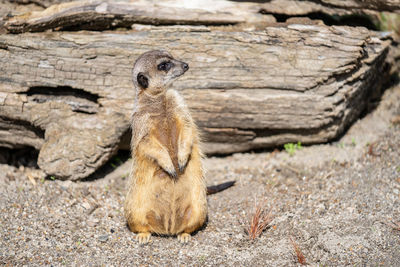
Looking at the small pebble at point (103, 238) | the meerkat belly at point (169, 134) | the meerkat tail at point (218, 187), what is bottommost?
the small pebble at point (103, 238)

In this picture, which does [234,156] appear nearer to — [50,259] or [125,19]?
[125,19]

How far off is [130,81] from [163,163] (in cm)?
147

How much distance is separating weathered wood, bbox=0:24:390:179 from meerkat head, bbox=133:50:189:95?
2.53 feet

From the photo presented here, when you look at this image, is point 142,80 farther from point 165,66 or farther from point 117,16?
point 117,16

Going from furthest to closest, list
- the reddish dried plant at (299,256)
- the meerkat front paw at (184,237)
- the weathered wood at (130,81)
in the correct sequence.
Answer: the weathered wood at (130,81)
the meerkat front paw at (184,237)
the reddish dried plant at (299,256)

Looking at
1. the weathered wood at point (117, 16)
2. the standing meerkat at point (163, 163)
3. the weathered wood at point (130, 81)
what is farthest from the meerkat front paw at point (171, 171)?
the weathered wood at point (117, 16)

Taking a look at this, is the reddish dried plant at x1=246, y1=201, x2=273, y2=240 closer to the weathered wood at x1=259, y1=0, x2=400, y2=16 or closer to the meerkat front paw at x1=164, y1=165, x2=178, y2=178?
the meerkat front paw at x1=164, y1=165, x2=178, y2=178

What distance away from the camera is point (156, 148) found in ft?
13.9

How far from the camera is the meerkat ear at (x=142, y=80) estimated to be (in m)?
4.35

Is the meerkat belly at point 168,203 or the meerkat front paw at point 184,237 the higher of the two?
the meerkat belly at point 168,203

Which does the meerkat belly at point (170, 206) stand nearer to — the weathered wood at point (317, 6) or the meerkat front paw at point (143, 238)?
the meerkat front paw at point (143, 238)

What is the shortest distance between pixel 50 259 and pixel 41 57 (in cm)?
243

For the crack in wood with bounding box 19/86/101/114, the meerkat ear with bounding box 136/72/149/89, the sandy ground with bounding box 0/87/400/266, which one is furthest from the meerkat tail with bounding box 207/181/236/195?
the crack in wood with bounding box 19/86/101/114

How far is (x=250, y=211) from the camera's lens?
4.59 metres
